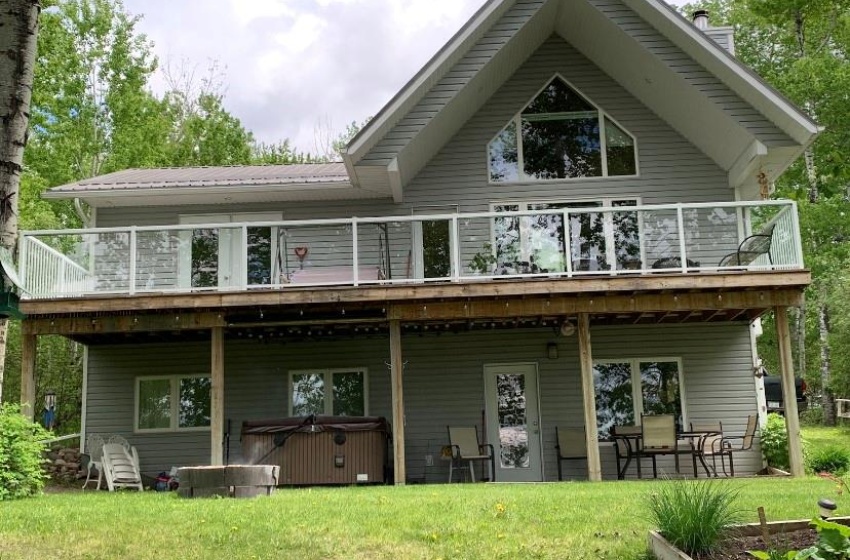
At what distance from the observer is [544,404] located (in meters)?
17.0

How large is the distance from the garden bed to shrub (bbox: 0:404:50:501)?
8.64m

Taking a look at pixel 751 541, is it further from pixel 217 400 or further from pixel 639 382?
pixel 639 382

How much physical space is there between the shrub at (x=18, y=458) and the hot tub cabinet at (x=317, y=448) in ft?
10.6

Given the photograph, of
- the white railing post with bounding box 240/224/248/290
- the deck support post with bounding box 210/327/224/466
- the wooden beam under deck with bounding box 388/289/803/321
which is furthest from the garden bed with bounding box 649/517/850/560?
the white railing post with bounding box 240/224/248/290

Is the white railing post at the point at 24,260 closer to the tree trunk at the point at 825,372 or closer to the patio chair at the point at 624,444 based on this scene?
the patio chair at the point at 624,444

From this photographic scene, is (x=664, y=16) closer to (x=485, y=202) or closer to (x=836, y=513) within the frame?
(x=485, y=202)

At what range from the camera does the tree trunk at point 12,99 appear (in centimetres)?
677

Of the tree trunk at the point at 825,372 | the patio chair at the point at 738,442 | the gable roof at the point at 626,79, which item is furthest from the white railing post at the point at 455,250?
the tree trunk at the point at 825,372

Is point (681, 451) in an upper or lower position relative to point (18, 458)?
lower

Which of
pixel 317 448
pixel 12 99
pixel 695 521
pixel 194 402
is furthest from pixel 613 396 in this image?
pixel 12 99

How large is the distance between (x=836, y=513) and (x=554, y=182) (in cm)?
994

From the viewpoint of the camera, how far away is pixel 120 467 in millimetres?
16141

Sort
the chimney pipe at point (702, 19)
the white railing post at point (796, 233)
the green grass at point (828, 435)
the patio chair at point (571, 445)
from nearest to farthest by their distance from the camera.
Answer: the white railing post at point (796, 233), the patio chair at point (571, 445), the chimney pipe at point (702, 19), the green grass at point (828, 435)

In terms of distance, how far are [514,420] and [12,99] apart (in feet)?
38.9
